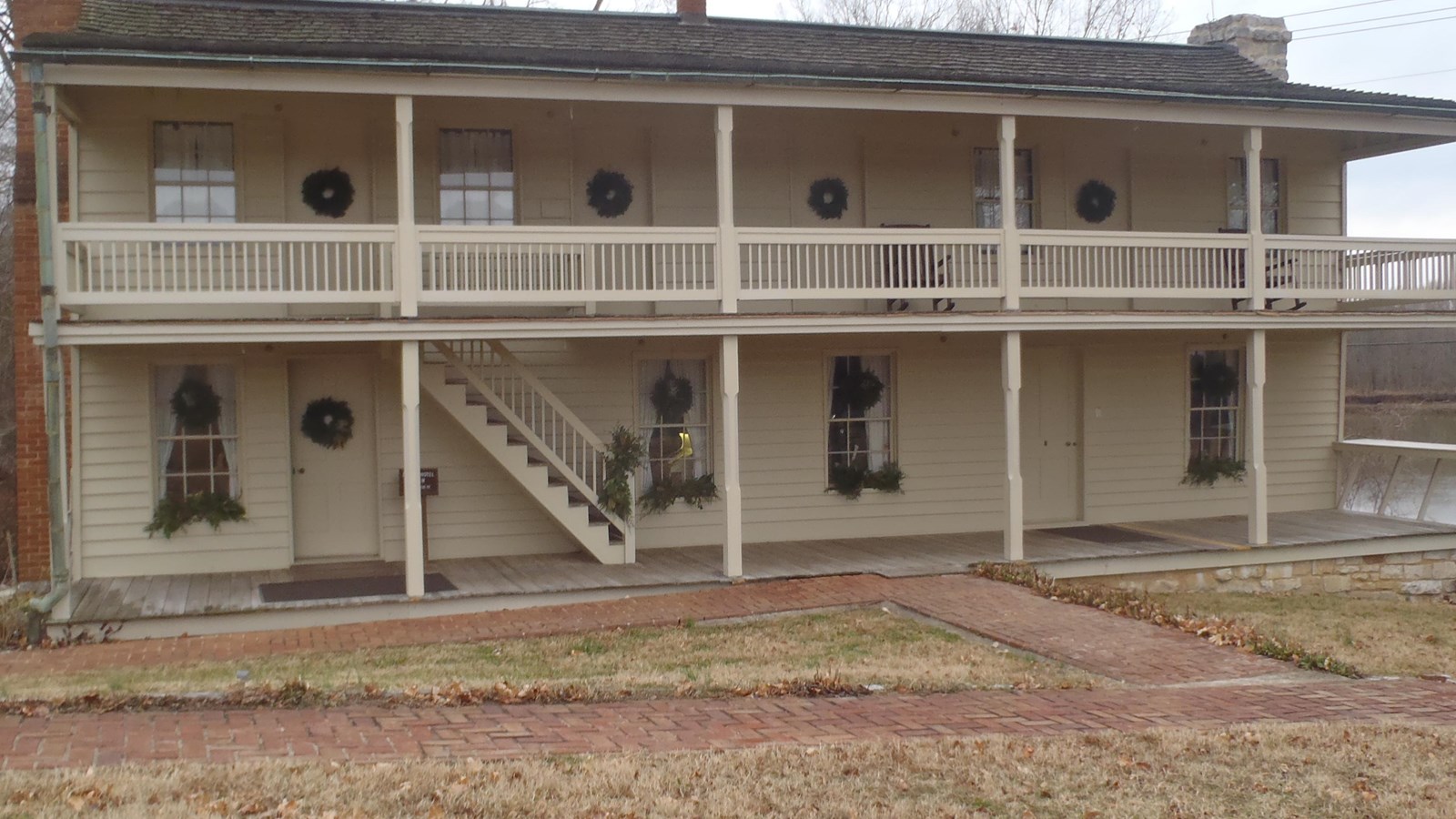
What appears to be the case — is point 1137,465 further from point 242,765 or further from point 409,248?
point 242,765

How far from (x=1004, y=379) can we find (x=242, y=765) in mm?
9985

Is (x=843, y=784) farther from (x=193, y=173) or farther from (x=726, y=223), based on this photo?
(x=193, y=173)

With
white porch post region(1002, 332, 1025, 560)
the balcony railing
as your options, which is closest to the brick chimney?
the balcony railing

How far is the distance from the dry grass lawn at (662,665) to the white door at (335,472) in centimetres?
406

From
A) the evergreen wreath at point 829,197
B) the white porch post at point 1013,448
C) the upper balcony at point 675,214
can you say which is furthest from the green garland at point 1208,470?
the evergreen wreath at point 829,197

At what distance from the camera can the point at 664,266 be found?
1422cm

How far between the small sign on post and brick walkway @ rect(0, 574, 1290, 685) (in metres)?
1.97

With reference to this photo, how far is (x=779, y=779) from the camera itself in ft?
20.5

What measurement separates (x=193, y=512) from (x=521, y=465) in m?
3.58

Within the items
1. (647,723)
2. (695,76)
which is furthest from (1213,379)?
(647,723)

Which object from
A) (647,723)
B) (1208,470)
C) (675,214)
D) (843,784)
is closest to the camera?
(843,784)

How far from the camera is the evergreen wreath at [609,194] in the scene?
48.8 feet

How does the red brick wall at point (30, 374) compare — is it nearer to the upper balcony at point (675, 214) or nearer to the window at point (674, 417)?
the upper balcony at point (675, 214)

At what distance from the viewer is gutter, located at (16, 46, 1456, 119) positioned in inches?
447
